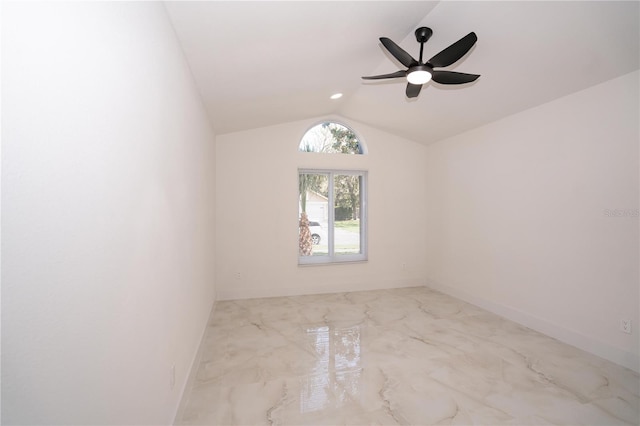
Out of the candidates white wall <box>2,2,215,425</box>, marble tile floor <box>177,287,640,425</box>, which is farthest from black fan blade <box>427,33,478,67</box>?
marble tile floor <box>177,287,640,425</box>

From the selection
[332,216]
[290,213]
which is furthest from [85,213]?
[332,216]

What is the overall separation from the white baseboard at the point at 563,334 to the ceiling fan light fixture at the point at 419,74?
2.95m

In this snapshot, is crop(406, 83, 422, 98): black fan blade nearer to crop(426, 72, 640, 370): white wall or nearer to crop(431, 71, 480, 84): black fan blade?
crop(431, 71, 480, 84): black fan blade

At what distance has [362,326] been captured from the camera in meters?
3.52

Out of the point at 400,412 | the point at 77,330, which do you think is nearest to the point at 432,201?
the point at 400,412

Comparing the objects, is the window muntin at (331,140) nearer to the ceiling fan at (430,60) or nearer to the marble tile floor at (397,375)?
the ceiling fan at (430,60)

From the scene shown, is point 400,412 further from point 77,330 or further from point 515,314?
point 515,314

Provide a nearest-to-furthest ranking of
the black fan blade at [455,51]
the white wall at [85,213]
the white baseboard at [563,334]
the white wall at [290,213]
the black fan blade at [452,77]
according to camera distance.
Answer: the white wall at [85,213]
the black fan blade at [455,51]
the black fan blade at [452,77]
the white baseboard at [563,334]
the white wall at [290,213]

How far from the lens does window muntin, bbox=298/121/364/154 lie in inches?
192

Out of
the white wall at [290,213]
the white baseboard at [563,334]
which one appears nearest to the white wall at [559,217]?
the white baseboard at [563,334]

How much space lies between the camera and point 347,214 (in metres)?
5.16

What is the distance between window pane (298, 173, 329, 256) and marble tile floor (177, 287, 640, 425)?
1426 mm

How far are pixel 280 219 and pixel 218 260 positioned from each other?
1125mm

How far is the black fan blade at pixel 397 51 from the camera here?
80.3 inches
